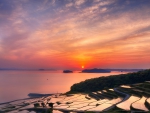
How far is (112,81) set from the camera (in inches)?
1660

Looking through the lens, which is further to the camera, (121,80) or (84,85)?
(84,85)

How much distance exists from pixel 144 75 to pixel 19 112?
24.2m

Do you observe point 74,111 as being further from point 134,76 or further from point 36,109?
point 134,76

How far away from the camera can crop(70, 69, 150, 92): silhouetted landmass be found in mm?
38438

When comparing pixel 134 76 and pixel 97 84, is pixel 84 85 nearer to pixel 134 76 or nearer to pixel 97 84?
pixel 97 84

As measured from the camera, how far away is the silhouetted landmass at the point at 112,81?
3844cm

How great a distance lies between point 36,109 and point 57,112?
5189 mm

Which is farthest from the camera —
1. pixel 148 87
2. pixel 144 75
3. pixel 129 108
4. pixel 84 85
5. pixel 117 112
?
pixel 84 85

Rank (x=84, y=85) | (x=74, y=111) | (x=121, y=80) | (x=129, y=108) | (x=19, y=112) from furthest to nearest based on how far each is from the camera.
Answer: (x=84, y=85) < (x=121, y=80) < (x=19, y=112) < (x=74, y=111) < (x=129, y=108)

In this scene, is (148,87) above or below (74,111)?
above

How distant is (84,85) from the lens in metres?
44.9

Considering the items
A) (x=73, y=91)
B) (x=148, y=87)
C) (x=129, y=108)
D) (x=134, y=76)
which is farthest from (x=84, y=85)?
(x=129, y=108)

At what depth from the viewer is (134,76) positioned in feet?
130

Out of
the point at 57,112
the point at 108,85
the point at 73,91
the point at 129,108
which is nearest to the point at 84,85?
the point at 73,91
